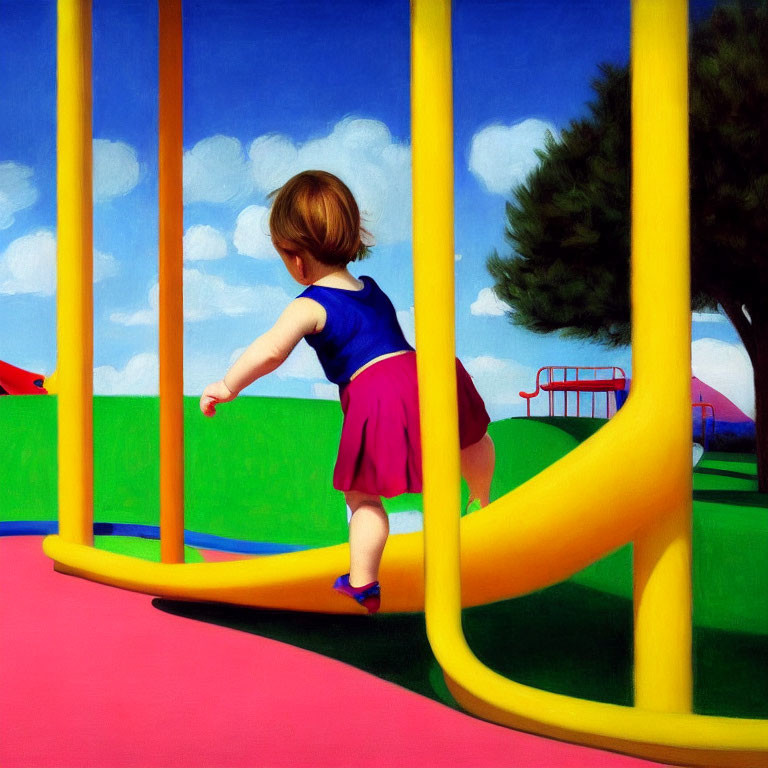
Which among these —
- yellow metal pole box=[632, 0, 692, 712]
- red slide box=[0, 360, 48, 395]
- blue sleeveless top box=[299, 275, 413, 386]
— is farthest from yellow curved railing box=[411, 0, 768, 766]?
red slide box=[0, 360, 48, 395]

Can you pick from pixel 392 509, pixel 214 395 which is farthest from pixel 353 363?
pixel 392 509

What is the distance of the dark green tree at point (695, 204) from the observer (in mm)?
6707

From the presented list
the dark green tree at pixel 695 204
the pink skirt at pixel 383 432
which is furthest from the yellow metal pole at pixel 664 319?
the dark green tree at pixel 695 204

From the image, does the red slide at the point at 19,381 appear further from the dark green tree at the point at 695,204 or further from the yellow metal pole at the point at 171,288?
the yellow metal pole at the point at 171,288

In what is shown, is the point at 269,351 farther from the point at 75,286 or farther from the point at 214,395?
the point at 75,286

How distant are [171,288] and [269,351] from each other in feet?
6.33

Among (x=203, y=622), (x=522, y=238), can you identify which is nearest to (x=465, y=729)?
(x=203, y=622)

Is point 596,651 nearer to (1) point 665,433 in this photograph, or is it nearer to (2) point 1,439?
(1) point 665,433

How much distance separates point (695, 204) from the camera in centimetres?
695

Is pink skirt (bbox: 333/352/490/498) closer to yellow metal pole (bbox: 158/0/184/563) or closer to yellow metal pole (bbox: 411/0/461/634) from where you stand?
yellow metal pole (bbox: 411/0/461/634)

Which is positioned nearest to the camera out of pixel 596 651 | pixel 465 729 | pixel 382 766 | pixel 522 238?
pixel 382 766

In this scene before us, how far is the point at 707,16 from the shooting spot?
7.26 meters

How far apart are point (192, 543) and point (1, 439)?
77.5 inches

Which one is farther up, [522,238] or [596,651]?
[522,238]
